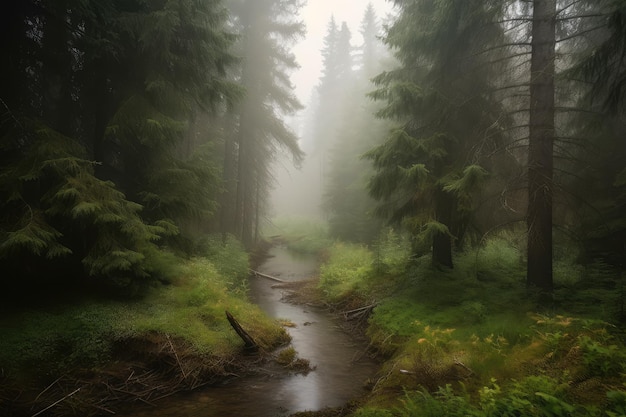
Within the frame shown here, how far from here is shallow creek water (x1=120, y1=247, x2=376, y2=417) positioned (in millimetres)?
6473

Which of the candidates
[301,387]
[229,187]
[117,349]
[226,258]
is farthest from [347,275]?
[229,187]

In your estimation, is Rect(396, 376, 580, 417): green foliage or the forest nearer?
Rect(396, 376, 580, 417): green foliage

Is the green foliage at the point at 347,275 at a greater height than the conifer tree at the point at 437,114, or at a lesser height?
lesser

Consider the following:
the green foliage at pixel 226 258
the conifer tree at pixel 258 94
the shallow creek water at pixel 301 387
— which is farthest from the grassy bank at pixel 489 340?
the conifer tree at pixel 258 94

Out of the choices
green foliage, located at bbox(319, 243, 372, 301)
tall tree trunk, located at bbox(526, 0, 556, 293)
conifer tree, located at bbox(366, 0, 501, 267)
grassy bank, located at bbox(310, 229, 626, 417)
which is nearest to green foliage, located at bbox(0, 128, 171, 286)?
grassy bank, located at bbox(310, 229, 626, 417)

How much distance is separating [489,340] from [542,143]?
5.31 m

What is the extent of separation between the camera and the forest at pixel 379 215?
247 inches

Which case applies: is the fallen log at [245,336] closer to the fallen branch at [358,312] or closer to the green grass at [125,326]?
the green grass at [125,326]

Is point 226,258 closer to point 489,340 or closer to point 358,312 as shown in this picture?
point 358,312

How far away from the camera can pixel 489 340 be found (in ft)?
21.9

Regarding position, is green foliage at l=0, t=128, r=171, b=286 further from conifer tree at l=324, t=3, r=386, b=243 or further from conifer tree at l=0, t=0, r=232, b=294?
conifer tree at l=324, t=3, r=386, b=243

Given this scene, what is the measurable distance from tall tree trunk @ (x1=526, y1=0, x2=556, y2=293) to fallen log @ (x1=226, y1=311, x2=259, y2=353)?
7.50 m

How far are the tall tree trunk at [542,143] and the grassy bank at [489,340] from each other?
114cm

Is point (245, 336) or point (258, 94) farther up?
point (258, 94)
